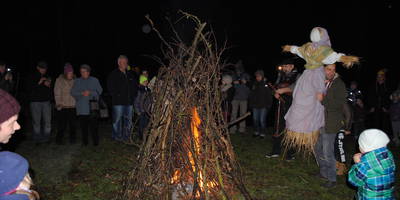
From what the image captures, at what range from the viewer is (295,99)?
4578 millimetres

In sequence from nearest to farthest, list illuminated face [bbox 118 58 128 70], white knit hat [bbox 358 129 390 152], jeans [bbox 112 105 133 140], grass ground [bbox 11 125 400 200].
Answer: white knit hat [bbox 358 129 390 152]
grass ground [bbox 11 125 400 200]
illuminated face [bbox 118 58 128 70]
jeans [bbox 112 105 133 140]

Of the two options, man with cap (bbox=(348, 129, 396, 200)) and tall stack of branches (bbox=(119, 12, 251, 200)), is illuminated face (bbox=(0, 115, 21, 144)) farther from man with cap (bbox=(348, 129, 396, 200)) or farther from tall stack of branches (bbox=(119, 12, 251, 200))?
man with cap (bbox=(348, 129, 396, 200))

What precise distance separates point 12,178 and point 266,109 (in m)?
6.65

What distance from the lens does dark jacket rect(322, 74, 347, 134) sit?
4.23m

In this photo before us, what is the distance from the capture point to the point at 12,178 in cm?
175

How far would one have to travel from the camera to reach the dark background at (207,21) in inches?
750

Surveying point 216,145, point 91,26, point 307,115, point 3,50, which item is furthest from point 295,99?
point 91,26

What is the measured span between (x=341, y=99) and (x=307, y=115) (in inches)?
19.3

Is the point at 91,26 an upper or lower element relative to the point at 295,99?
upper

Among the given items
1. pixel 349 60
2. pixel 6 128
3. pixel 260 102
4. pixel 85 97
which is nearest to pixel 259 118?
pixel 260 102

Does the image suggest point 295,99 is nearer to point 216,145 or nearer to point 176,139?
point 216,145

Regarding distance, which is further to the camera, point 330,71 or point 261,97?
point 261,97

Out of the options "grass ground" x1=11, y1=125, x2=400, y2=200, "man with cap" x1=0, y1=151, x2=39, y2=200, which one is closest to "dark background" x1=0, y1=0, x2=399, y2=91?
"grass ground" x1=11, y1=125, x2=400, y2=200

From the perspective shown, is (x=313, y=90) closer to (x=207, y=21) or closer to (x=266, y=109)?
(x=266, y=109)
